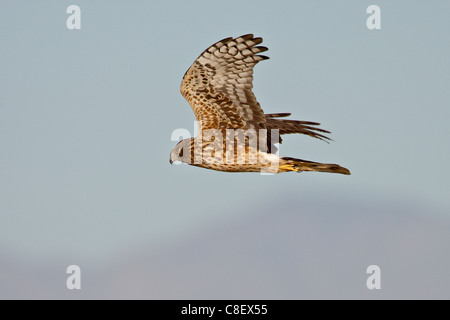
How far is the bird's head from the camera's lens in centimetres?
1339

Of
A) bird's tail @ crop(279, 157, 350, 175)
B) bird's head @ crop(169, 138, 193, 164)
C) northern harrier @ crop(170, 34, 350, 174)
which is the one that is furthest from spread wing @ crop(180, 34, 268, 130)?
bird's tail @ crop(279, 157, 350, 175)

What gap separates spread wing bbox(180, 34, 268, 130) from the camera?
42.1 ft

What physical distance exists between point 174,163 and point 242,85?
168 centimetres

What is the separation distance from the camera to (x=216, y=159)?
13266 millimetres

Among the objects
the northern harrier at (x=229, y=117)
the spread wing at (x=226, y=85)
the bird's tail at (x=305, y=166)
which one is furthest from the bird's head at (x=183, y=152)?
the bird's tail at (x=305, y=166)

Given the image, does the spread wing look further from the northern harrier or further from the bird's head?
the bird's head

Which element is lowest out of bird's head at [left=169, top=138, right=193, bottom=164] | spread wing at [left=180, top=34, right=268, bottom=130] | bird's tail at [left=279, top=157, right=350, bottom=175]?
bird's tail at [left=279, top=157, right=350, bottom=175]

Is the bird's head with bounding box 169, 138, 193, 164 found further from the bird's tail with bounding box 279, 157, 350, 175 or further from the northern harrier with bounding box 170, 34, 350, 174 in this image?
the bird's tail with bounding box 279, 157, 350, 175

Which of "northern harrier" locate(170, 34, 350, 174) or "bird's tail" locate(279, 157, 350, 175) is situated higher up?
"northern harrier" locate(170, 34, 350, 174)

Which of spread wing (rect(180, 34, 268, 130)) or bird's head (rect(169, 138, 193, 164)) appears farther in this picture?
bird's head (rect(169, 138, 193, 164))

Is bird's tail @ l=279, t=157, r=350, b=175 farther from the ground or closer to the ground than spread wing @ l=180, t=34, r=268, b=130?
closer to the ground

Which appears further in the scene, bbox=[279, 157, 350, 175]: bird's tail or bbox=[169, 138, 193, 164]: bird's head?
bbox=[169, 138, 193, 164]: bird's head

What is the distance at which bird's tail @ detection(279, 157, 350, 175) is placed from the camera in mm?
12844
